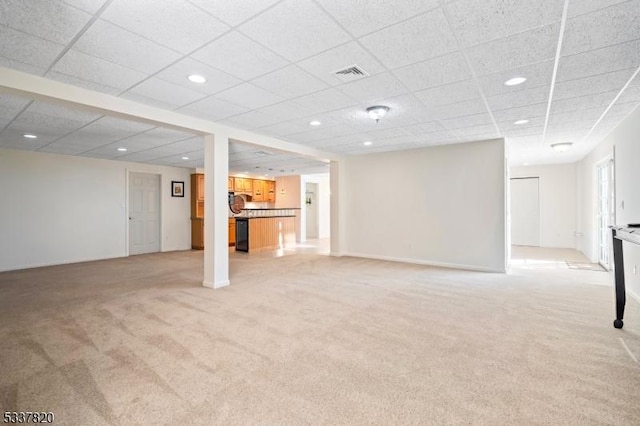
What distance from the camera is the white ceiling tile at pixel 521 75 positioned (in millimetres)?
2762

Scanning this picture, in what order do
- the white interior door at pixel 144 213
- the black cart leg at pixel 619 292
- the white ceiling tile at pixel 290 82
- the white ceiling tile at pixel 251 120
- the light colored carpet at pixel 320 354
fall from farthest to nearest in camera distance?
the white interior door at pixel 144 213
the white ceiling tile at pixel 251 120
the black cart leg at pixel 619 292
the white ceiling tile at pixel 290 82
the light colored carpet at pixel 320 354

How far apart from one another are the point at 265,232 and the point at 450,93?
688cm

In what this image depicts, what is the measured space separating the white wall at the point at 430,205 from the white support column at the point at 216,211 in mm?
3646

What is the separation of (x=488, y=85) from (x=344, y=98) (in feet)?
4.96

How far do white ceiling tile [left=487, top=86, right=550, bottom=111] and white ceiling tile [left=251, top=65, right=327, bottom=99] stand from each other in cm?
207

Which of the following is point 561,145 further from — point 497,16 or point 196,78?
point 196,78

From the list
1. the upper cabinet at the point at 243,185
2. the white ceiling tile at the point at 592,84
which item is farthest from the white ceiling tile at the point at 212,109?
the upper cabinet at the point at 243,185

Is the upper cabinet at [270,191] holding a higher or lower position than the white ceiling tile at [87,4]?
lower

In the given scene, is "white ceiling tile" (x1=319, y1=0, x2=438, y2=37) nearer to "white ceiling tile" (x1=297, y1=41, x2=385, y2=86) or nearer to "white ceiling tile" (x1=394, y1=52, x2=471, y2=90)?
"white ceiling tile" (x1=297, y1=41, x2=385, y2=86)

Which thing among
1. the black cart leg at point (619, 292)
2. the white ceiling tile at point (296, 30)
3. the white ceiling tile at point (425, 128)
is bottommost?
the black cart leg at point (619, 292)

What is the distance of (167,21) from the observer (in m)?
2.08

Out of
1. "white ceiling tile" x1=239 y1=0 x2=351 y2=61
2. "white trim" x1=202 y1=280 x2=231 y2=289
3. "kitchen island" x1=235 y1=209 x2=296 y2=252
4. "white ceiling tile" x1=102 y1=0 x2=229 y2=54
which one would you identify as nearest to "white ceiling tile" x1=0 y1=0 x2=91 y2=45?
"white ceiling tile" x1=102 y1=0 x2=229 y2=54

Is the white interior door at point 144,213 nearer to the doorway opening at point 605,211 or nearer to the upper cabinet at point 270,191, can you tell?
the upper cabinet at point 270,191

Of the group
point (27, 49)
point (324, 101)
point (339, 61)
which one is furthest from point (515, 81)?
point (27, 49)
